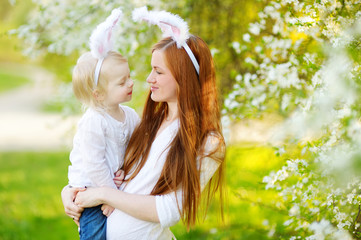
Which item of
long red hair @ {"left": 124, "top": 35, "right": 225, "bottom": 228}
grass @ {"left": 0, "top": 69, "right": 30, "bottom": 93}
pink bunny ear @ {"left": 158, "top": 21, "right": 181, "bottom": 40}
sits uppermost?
grass @ {"left": 0, "top": 69, "right": 30, "bottom": 93}

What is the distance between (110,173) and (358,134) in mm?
1155

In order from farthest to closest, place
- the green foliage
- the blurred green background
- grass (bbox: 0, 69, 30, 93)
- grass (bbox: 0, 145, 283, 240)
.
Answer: grass (bbox: 0, 69, 30, 93), the green foliage, grass (bbox: 0, 145, 283, 240), the blurred green background

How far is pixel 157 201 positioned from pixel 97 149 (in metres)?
0.38

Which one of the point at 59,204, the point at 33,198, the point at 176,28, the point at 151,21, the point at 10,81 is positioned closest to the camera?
the point at 176,28

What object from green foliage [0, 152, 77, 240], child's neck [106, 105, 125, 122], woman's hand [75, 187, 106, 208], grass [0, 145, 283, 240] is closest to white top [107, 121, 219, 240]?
woman's hand [75, 187, 106, 208]

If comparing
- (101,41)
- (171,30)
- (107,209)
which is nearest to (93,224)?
(107,209)

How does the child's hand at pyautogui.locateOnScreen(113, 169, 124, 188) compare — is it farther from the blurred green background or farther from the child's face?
the blurred green background

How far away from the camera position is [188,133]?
2.12 metres

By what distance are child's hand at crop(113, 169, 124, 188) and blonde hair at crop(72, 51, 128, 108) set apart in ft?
1.11

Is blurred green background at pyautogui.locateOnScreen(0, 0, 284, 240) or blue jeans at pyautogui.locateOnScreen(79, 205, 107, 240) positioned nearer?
blue jeans at pyautogui.locateOnScreen(79, 205, 107, 240)

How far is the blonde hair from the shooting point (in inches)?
87.2

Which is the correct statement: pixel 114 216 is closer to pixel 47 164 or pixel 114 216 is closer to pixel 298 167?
pixel 298 167

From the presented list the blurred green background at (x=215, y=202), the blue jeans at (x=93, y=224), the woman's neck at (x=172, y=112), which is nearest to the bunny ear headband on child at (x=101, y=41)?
the woman's neck at (x=172, y=112)

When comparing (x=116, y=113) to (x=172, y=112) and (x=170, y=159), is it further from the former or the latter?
(x=170, y=159)
